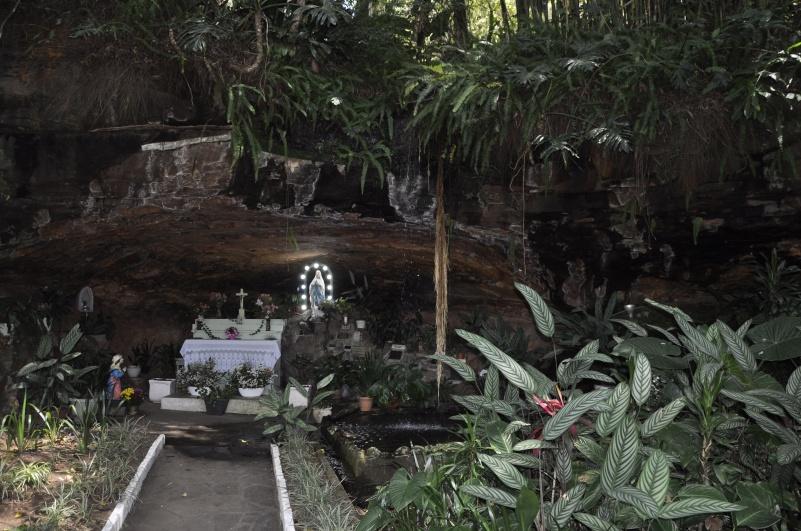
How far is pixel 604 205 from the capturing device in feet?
22.8

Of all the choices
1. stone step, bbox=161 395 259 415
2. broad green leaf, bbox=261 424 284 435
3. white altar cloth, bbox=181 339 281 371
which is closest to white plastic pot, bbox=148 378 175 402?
white altar cloth, bbox=181 339 281 371

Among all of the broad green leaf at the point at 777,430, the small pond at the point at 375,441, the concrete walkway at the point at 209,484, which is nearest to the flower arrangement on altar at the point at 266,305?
the small pond at the point at 375,441

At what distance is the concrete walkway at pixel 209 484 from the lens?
16.0 ft

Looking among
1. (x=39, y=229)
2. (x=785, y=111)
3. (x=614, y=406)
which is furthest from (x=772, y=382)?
(x=39, y=229)

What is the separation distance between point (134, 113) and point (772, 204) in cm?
672

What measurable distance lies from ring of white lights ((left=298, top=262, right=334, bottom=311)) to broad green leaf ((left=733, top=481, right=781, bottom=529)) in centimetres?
956

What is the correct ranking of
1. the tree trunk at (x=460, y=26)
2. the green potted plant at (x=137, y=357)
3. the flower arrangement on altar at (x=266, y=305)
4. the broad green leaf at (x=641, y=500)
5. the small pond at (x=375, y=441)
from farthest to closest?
the green potted plant at (x=137, y=357) → the flower arrangement on altar at (x=266, y=305) → the tree trunk at (x=460, y=26) → the small pond at (x=375, y=441) → the broad green leaf at (x=641, y=500)

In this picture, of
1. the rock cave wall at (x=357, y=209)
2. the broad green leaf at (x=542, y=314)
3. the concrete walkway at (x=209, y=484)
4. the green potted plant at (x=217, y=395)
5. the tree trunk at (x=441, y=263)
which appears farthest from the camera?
the green potted plant at (x=217, y=395)

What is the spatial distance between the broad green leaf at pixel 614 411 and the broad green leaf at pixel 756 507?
57 centimetres

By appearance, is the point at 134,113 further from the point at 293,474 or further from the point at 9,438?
the point at 293,474

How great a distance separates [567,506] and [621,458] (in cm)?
34

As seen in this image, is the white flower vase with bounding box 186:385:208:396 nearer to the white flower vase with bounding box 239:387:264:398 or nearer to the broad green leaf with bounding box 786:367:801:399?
the white flower vase with bounding box 239:387:264:398

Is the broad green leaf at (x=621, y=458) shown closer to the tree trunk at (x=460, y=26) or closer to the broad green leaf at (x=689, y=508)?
the broad green leaf at (x=689, y=508)

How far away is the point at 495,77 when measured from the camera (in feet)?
19.5
